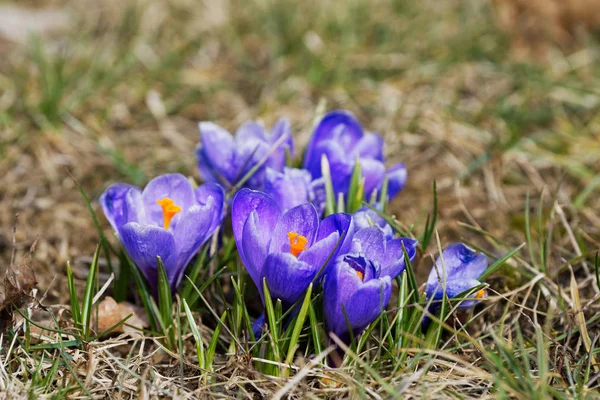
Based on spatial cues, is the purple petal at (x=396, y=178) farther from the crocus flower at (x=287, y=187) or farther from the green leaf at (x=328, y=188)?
the crocus flower at (x=287, y=187)

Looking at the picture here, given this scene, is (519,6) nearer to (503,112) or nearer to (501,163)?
(503,112)

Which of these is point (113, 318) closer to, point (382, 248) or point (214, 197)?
point (214, 197)

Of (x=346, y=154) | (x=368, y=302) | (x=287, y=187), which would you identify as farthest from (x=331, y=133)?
(x=368, y=302)

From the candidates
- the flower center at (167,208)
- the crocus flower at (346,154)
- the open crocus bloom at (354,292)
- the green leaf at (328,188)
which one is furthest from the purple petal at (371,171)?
the flower center at (167,208)

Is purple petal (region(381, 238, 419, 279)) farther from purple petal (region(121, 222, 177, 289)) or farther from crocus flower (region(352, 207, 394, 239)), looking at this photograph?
purple petal (region(121, 222, 177, 289))

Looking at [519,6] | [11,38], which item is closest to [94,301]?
[11,38]

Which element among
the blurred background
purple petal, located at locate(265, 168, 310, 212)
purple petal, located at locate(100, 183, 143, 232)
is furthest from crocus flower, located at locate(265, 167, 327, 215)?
the blurred background
